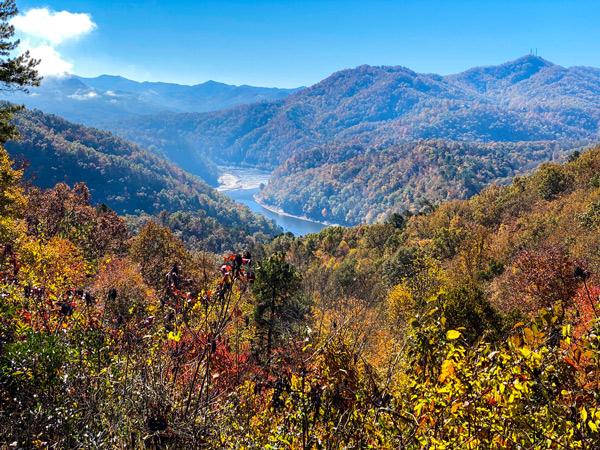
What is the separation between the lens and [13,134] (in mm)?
16203

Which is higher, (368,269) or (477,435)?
(477,435)

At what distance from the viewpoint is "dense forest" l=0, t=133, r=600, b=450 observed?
271cm

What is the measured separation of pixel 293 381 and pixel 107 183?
710ft

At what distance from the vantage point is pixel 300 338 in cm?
1073

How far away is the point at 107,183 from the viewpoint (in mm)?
193250

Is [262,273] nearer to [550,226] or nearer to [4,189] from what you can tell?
[4,189]

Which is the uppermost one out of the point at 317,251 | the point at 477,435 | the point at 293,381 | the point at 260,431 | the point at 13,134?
the point at 13,134

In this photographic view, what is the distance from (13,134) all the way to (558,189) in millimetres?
58989

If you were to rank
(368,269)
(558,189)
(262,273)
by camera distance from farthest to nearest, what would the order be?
1. (558,189)
2. (368,269)
3. (262,273)

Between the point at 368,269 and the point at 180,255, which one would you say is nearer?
the point at 180,255

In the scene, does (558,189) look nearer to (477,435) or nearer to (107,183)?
(477,435)

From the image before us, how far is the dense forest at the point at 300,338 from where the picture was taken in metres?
2.71

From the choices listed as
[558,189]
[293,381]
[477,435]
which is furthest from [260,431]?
[558,189]

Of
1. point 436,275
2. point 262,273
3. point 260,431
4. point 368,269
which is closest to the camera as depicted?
point 260,431
